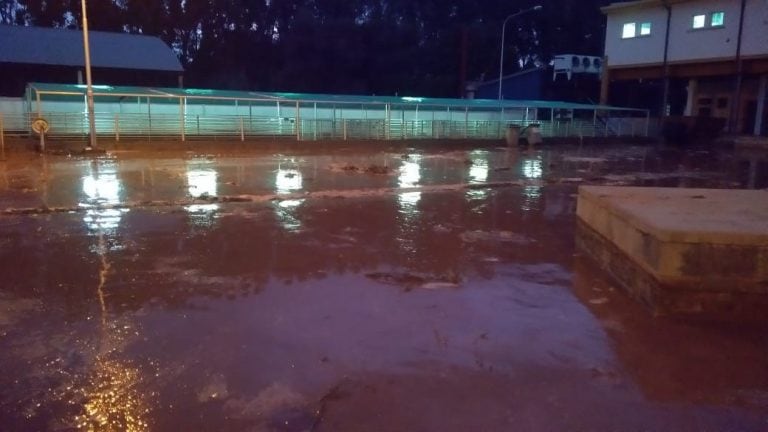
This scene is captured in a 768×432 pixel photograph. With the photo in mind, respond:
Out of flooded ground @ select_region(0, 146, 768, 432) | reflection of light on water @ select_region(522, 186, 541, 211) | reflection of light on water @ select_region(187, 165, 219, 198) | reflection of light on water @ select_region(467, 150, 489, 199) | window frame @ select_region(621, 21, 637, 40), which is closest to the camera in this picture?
flooded ground @ select_region(0, 146, 768, 432)

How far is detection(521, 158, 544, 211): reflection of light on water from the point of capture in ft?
43.0

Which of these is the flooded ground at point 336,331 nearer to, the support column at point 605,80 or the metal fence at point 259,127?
the metal fence at point 259,127

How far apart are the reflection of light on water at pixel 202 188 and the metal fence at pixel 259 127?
304 inches

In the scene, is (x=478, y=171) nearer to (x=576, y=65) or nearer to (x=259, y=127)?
(x=259, y=127)

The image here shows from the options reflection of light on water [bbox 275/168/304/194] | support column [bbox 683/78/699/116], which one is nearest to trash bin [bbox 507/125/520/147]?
reflection of light on water [bbox 275/168/304/194]

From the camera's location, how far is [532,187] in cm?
1597

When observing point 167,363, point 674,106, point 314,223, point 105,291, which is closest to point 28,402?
point 167,363

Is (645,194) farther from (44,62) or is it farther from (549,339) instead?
(44,62)

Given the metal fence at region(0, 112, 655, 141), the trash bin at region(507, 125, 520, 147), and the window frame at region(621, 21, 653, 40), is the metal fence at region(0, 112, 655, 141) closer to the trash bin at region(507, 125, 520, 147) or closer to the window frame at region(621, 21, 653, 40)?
the trash bin at region(507, 125, 520, 147)

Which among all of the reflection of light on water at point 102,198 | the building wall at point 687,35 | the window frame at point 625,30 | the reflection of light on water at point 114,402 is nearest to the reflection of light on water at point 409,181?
the reflection of light on water at point 102,198

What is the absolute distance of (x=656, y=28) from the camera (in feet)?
129

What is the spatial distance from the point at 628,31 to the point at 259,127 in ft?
85.9

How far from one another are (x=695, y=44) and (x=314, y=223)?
35108mm

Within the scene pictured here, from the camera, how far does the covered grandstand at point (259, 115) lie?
26.0m
